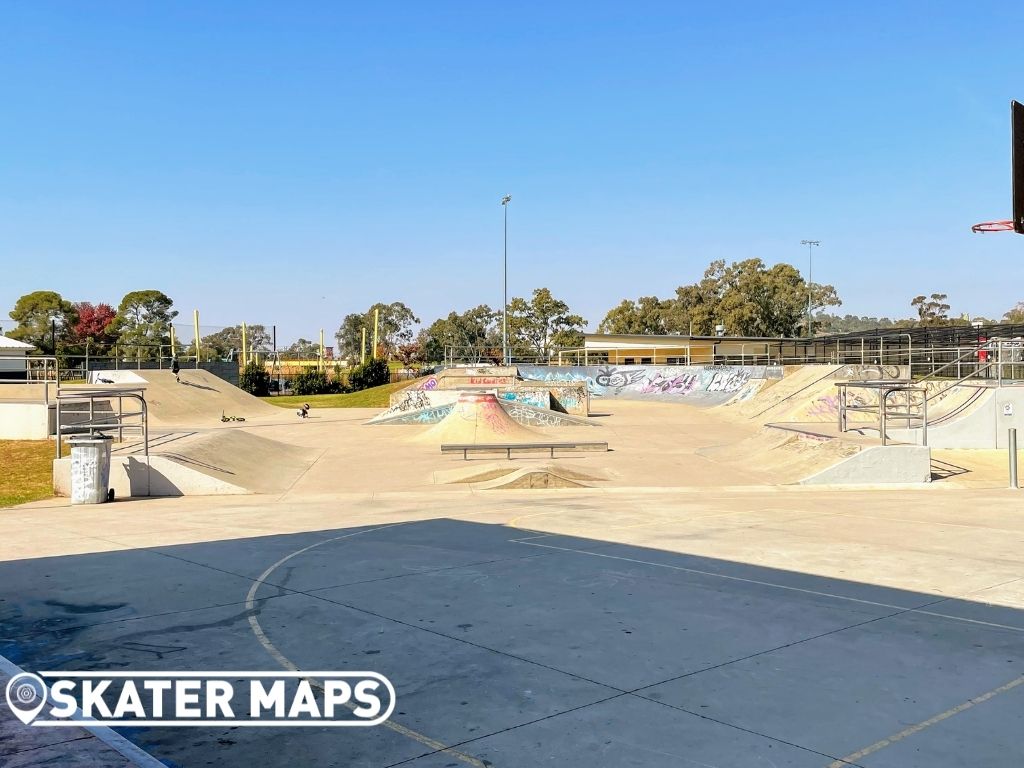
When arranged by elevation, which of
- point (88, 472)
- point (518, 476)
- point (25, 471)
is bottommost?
point (518, 476)

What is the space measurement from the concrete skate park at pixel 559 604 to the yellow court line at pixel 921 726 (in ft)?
0.07

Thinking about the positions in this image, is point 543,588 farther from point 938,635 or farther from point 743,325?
point 743,325

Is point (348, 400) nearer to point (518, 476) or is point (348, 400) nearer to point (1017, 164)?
point (518, 476)

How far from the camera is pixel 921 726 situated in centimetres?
471

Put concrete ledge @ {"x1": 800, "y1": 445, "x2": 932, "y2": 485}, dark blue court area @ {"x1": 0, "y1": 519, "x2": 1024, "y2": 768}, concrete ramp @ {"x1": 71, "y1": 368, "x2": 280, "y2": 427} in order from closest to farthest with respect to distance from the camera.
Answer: dark blue court area @ {"x1": 0, "y1": 519, "x2": 1024, "y2": 768} < concrete ledge @ {"x1": 800, "y1": 445, "x2": 932, "y2": 485} < concrete ramp @ {"x1": 71, "y1": 368, "x2": 280, "y2": 427}

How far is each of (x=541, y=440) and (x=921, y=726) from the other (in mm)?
22269

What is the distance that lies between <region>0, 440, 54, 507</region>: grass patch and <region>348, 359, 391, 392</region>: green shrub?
4009 centimetres

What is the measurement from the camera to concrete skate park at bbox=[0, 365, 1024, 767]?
15.0ft

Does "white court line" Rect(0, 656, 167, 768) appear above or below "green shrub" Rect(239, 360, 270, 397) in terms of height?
below

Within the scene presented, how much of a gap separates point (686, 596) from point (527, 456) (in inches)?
627

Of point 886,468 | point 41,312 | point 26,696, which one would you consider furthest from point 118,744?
point 41,312

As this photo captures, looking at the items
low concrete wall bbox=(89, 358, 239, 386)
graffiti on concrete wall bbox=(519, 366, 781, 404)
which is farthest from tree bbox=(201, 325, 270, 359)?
graffiti on concrete wall bbox=(519, 366, 781, 404)

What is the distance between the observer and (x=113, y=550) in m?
9.95

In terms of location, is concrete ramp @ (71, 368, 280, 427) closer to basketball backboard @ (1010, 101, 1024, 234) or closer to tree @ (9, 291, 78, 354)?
basketball backboard @ (1010, 101, 1024, 234)
